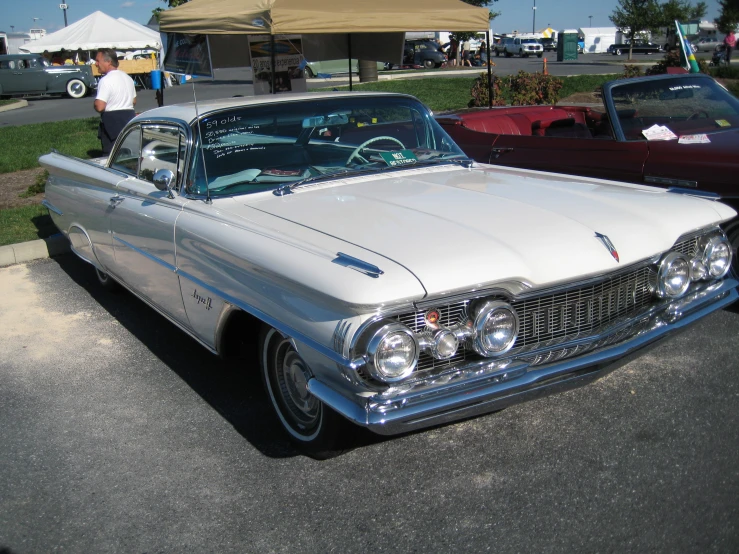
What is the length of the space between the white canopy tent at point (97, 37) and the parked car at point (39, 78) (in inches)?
149

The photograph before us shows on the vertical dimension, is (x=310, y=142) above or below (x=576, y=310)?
above

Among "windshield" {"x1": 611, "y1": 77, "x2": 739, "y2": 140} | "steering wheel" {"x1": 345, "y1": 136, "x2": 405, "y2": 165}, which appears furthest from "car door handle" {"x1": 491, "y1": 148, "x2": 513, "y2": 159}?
"steering wheel" {"x1": 345, "y1": 136, "x2": 405, "y2": 165}

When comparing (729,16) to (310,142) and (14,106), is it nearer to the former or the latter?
(14,106)

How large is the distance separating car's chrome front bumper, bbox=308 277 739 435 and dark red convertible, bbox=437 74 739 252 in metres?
2.06

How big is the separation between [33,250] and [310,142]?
380 centimetres

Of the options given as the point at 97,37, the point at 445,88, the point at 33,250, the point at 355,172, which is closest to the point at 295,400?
the point at 355,172

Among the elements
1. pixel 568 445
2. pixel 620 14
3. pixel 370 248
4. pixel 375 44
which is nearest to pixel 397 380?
pixel 370 248

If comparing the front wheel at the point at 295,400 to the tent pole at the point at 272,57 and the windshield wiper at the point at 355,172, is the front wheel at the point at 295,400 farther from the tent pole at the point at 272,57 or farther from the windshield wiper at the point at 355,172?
the tent pole at the point at 272,57

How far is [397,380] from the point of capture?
104 inches

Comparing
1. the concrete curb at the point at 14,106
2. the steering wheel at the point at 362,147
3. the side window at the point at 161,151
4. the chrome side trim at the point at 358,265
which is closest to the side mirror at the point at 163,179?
the side window at the point at 161,151

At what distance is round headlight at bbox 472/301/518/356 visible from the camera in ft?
9.02

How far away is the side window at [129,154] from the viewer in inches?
185

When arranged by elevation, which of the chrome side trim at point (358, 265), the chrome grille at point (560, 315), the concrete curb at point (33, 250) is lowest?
the concrete curb at point (33, 250)

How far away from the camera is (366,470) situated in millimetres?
3178
